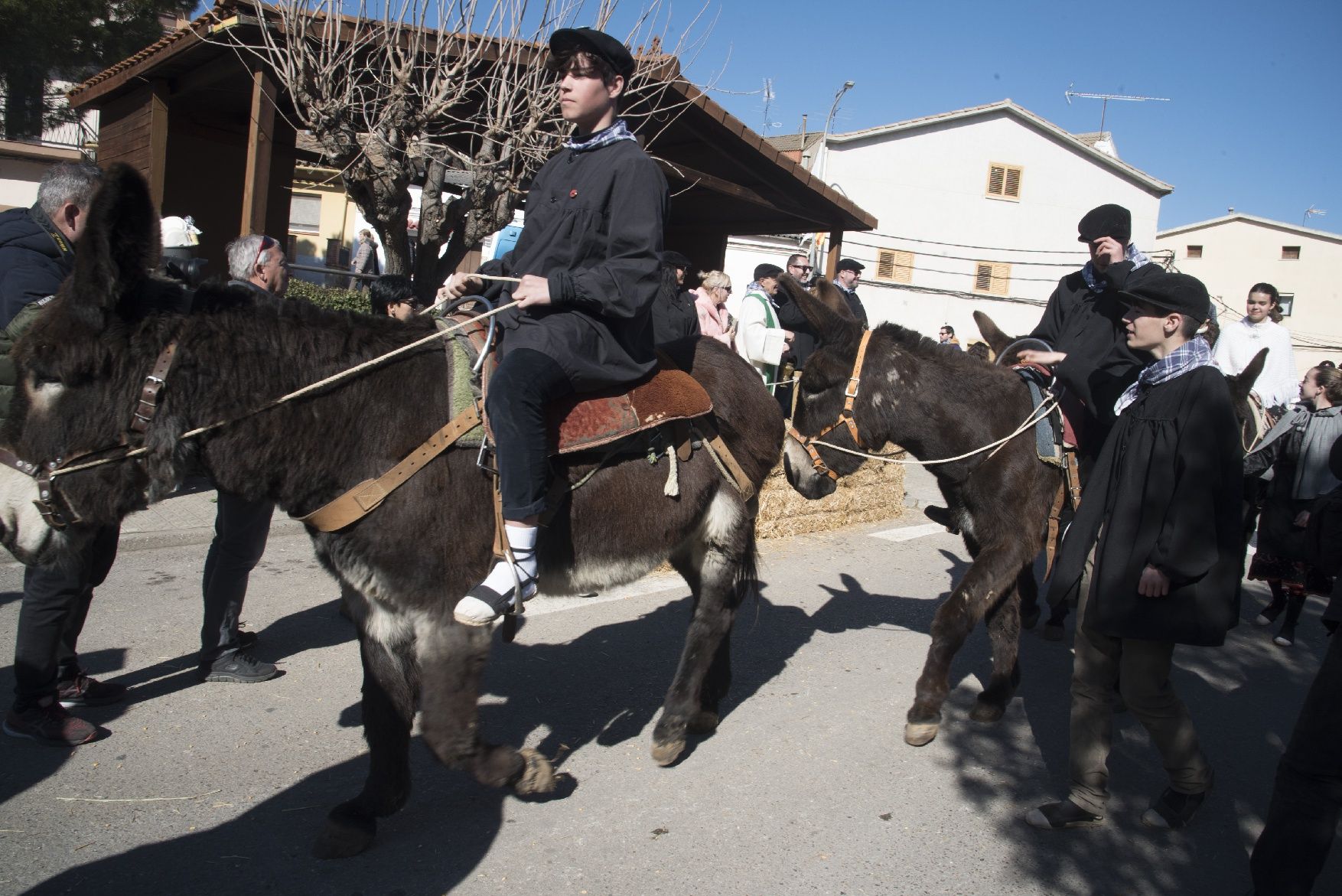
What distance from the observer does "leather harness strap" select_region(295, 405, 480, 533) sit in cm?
267

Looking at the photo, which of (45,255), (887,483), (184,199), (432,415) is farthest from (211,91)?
(432,415)

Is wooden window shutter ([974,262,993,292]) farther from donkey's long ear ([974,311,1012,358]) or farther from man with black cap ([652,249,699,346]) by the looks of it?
donkey's long ear ([974,311,1012,358])

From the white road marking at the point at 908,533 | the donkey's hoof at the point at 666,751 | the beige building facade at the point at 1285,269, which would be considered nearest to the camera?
the donkey's hoof at the point at 666,751

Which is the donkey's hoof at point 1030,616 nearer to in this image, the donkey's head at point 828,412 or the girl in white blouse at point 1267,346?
the donkey's head at point 828,412

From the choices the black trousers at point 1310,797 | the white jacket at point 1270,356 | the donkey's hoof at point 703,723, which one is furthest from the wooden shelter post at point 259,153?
the white jacket at point 1270,356

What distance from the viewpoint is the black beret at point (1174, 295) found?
325 cm

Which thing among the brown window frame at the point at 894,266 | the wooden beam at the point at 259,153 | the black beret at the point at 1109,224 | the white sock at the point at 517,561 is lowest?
the white sock at the point at 517,561

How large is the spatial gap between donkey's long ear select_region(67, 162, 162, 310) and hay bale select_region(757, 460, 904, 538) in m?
5.38

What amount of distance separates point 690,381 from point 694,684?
1307 mm

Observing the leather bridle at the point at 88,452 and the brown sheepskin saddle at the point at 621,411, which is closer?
the leather bridle at the point at 88,452

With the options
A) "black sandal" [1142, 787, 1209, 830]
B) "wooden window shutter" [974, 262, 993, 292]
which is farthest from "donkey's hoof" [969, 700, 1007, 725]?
"wooden window shutter" [974, 262, 993, 292]

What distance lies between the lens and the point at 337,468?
2709 mm

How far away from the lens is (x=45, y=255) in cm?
341

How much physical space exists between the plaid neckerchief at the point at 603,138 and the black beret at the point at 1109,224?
9.61ft
